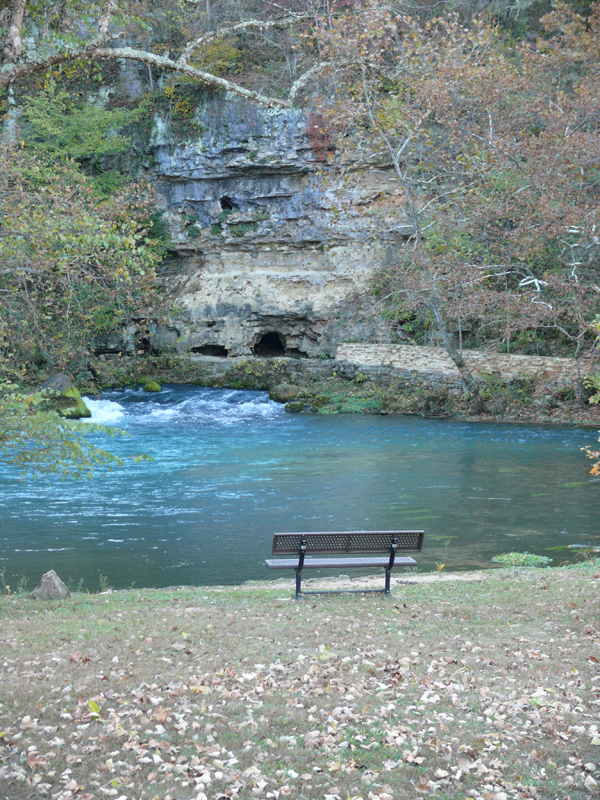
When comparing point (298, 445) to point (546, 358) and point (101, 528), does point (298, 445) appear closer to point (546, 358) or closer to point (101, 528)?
point (101, 528)

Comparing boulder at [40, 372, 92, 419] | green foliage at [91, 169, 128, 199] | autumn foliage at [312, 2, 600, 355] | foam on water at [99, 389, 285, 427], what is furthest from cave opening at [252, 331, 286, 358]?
boulder at [40, 372, 92, 419]

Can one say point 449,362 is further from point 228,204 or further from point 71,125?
point 71,125

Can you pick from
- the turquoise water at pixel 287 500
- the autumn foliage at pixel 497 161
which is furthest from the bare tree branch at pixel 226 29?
the autumn foliage at pixel 497 161

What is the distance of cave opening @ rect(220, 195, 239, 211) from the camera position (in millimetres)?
30109

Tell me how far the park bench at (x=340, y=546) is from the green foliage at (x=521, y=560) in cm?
245

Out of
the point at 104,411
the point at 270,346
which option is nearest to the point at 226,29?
the point at 104,411

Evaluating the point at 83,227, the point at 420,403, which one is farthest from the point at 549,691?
the point at 420,403

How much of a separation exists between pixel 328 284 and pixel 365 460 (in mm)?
14436

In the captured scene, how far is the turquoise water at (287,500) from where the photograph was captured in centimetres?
988

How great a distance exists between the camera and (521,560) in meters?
9.48

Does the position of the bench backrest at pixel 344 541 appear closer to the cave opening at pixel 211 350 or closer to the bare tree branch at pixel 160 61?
the bare tree branch at pixel 160 61

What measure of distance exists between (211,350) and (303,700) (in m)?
27.3

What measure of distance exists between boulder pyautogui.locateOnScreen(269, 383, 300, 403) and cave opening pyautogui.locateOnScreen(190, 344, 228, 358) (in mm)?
5936

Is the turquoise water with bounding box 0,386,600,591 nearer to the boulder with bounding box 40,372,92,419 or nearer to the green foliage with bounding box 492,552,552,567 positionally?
the green foliage with bounding box 492,552,552,567
